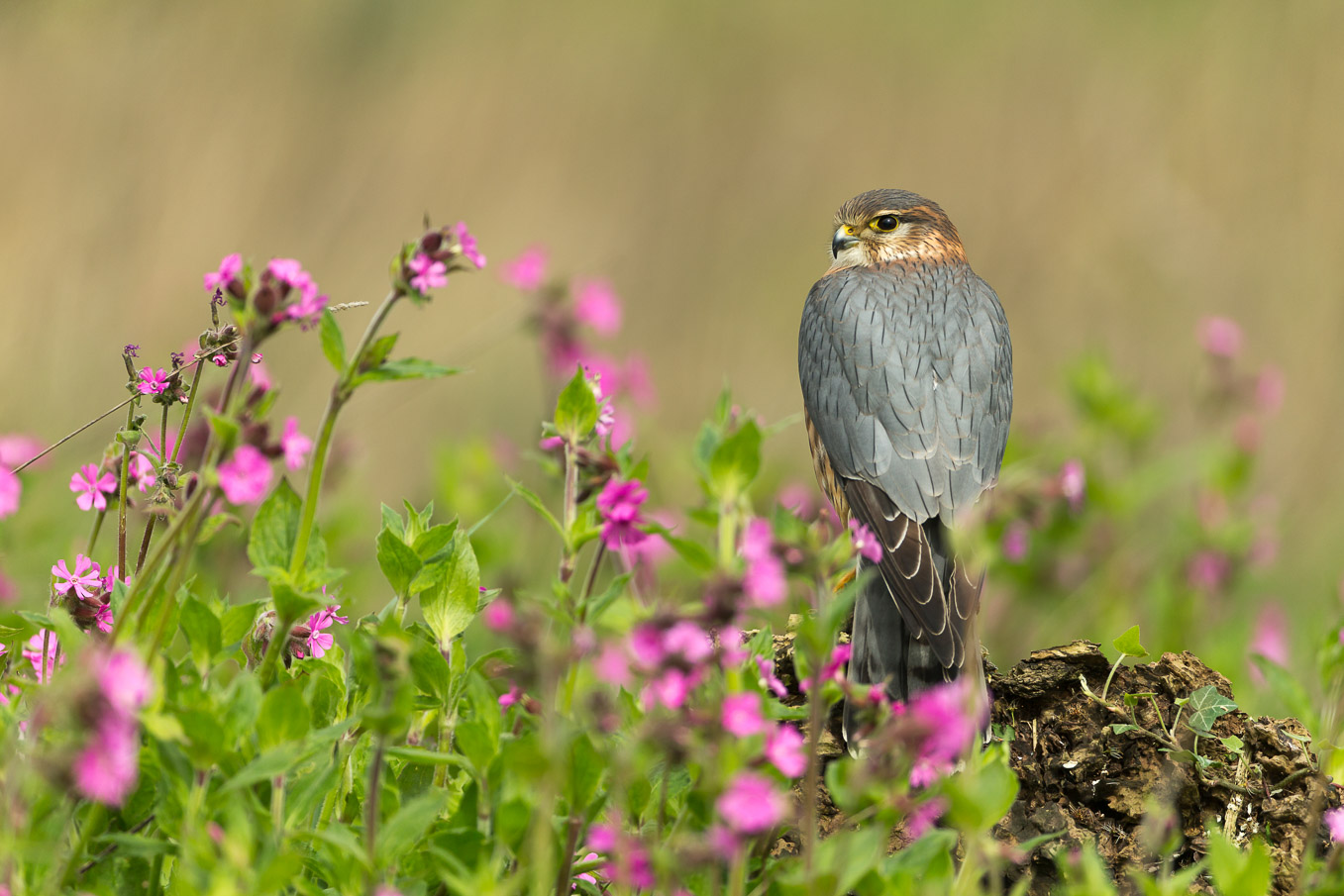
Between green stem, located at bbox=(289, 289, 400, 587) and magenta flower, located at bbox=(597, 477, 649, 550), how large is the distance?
0.43m

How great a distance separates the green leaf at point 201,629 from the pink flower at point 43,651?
415mm

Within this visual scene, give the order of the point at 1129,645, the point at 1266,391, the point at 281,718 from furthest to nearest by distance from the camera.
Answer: the point at 1266,391, the point at 1129,645, the point at 281,718

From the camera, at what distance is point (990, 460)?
13.7 feet

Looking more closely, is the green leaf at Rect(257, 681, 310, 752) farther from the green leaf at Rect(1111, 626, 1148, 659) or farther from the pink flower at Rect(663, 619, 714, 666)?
the green leaf at Rect(1111, 626, 1148, 659)

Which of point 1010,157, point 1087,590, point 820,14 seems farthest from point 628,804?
point 820,14

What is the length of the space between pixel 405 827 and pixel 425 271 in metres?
0.86

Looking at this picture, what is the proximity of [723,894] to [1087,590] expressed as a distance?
13.7 feet

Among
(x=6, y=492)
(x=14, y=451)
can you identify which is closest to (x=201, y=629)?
(x=6, y=492)

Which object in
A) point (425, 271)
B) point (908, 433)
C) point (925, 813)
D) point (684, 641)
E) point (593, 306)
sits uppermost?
point (593, 306)

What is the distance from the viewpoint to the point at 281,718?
202 centimetres

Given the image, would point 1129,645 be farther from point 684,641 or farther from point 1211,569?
point 1211,569

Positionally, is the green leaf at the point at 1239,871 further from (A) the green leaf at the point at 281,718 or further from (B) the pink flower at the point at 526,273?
(B) the pink flower at the point at 526,273

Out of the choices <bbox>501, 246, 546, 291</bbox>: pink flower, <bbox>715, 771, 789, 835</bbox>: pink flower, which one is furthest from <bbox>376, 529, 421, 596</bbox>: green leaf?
<bbox>501, 246, 546, 291</bbox>: pink flower

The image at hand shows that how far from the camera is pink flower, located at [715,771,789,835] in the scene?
1593 mm
